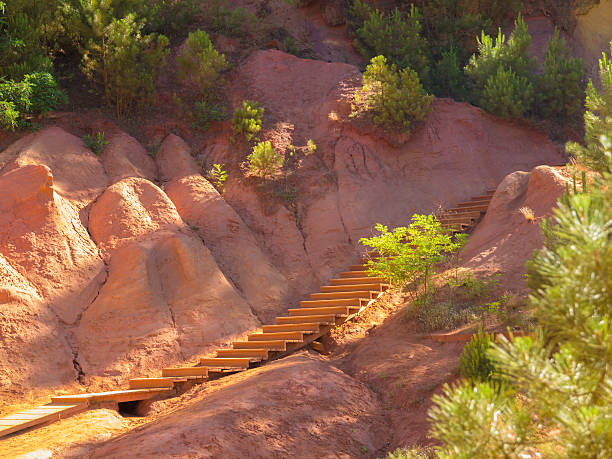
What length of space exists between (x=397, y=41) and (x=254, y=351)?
14.7 metres

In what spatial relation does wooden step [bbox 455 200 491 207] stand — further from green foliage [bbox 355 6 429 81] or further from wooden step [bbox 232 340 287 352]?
wooden step [bbox 232 340 287 352]

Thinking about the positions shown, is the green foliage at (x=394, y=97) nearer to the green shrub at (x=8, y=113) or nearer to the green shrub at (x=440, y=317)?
the green shrub at (x=440, y=317)

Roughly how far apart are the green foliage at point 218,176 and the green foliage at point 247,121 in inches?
51.9

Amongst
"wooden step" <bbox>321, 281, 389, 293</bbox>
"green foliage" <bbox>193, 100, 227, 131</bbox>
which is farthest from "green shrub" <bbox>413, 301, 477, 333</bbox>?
"green foliage" <bbox>193, 100, 227, 131</bbox>

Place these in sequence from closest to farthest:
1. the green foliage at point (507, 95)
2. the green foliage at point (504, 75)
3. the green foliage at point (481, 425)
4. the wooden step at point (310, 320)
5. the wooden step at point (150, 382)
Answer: the green foliage at point (481, 425) < the wooden step at point (150, 382) < the wooden step at point (310, 320) < the green foliage at point (507, 95) < the green foliage at point (504, 75)

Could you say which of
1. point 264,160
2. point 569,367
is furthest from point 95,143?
point 569,367

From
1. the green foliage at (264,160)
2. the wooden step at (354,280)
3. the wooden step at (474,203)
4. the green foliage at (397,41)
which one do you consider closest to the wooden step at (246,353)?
the wooden step at (354,280)

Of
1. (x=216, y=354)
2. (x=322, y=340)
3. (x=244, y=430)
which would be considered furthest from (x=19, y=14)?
(x=244, y=430)

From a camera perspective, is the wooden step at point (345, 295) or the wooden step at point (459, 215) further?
the wooden step at point (459, 215)

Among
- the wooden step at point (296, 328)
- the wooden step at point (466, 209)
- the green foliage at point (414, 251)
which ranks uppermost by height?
the wooden step at point (466, 209)

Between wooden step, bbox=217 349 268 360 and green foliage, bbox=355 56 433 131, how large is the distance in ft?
31.4

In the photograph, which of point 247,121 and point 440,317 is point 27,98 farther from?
point 440,317

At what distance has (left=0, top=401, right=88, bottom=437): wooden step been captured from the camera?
875 centimetres

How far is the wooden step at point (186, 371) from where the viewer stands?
10914 millimetres
